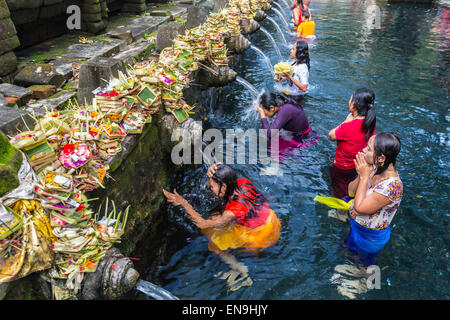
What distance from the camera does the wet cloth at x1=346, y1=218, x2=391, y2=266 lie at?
314cm

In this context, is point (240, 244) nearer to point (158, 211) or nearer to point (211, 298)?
point (211, 298)

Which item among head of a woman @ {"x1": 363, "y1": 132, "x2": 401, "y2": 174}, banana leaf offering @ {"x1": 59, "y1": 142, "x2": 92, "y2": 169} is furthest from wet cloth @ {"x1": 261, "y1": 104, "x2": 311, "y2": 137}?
banana leaf offering @ {"x1": 59, "y1": 142, "x2": 92, "y2": 169}


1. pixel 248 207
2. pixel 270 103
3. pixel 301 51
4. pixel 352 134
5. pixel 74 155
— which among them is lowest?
pixel 248 207

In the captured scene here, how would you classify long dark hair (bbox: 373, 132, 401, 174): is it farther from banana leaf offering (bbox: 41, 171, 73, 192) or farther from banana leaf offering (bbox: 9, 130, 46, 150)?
banana leaf offering (bbox: 9, 130, 46, 150)

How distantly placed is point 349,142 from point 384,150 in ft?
3.50

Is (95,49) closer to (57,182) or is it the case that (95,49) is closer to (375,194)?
(57,182)

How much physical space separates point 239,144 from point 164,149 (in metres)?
1.99

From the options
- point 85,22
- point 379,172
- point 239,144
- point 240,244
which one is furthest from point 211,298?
point 85,22

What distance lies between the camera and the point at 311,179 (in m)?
4.88

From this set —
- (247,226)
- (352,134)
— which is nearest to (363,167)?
(352,134)

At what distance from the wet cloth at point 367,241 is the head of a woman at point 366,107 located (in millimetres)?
1154

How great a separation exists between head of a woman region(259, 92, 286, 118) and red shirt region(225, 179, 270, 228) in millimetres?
1538

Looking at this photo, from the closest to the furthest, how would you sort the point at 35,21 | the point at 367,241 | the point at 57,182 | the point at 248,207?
1. the point at 57,182
2. the point at 367,241
3. the point at 248,207
4. the point at 35,21

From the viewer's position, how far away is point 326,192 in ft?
15.2
